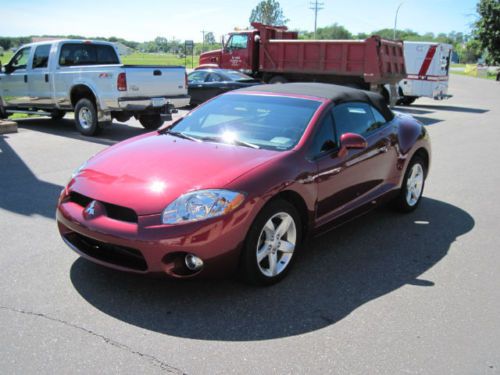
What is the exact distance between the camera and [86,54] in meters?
11.4

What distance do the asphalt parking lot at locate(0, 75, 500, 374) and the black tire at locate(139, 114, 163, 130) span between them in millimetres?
6640

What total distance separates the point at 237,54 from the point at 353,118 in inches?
618

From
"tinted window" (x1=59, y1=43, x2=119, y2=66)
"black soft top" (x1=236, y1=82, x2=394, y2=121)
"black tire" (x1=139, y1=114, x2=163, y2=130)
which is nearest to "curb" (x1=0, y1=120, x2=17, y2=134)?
"tinted window" (x1=59, y1=43, x2=119, y2=66)

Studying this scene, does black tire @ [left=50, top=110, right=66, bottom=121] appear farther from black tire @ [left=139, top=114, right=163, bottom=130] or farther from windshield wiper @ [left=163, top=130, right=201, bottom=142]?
windshield wiper @ [left=163, top=130, right=201, bottom=142]

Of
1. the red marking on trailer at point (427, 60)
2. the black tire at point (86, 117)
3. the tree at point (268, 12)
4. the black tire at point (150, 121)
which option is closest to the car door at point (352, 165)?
the black tire at point (86, 117)

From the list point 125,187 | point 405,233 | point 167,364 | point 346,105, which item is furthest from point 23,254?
point 405,233

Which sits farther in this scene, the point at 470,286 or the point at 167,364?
the point at 470,286

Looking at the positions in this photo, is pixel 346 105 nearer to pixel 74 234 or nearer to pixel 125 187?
pixel 125 187

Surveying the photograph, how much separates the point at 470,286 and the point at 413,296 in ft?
1.92

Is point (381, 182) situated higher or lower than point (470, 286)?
higher

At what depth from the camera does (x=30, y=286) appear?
3.72m

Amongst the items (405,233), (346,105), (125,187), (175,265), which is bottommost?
(405,233)

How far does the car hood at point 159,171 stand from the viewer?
3494mm

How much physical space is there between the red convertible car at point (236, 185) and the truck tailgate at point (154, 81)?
17.9 feet
